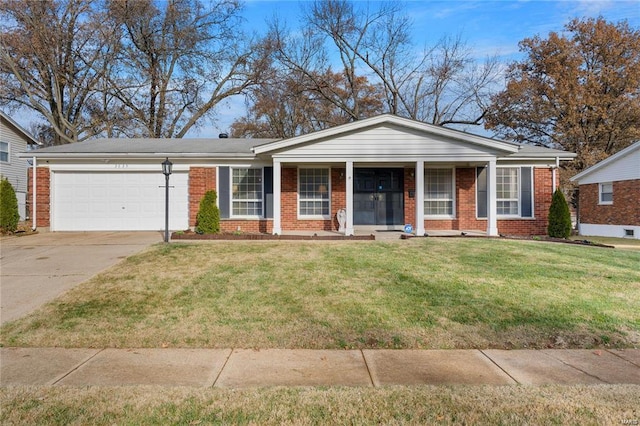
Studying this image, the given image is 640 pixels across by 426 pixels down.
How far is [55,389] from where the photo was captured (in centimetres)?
327

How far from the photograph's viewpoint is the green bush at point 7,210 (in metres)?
12.4

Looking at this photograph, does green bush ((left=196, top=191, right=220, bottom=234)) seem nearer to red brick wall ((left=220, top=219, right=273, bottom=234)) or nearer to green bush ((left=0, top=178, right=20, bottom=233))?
red brick wall ((left=220, top=219, right=273, bottom=234))

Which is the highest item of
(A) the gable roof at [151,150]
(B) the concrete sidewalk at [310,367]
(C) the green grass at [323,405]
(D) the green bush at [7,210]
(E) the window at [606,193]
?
(A) the gable roof at [151,150]

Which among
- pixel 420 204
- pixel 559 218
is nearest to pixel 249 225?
pixel 420 204

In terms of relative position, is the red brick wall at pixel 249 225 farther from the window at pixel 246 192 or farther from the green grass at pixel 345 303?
the green grass at pixel 345 303

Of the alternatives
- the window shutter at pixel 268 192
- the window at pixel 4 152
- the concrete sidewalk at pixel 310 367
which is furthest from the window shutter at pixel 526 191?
the window at pixel 4 152

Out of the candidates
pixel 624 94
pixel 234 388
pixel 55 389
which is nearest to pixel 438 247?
pixel 234 388

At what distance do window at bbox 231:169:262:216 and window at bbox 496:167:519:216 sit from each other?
8599 mm

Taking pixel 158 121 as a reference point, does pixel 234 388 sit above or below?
below

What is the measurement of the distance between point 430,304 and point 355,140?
25.3 feet

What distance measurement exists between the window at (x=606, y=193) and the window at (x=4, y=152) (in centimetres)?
3349

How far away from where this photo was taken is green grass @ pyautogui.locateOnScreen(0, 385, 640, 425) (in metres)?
2.77

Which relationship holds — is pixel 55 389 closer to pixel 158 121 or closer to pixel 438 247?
pixel 438 247

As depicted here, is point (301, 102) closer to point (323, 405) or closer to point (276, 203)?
point (276, 203)
